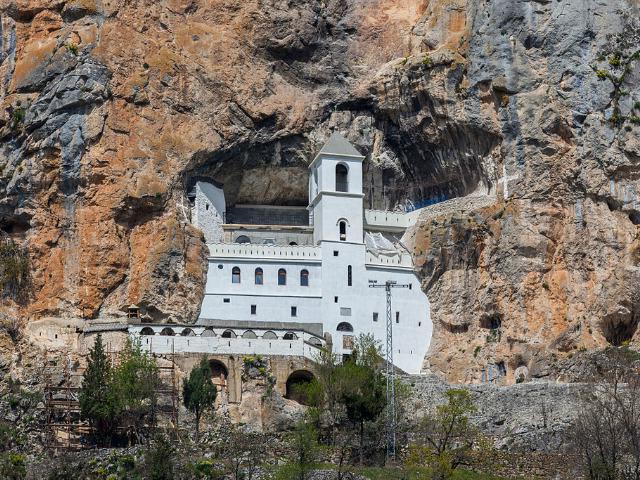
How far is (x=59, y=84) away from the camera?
268 ft

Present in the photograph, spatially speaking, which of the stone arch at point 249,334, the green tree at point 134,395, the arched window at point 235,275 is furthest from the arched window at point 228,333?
the green tree at point 134,395

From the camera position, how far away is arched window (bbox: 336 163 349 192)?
282 ft

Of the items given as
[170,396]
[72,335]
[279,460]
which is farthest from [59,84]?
[279,460]

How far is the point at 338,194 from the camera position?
85375 millimetres

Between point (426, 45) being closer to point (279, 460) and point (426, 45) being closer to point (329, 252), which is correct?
point (329, 252)

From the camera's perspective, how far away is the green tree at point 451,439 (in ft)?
221

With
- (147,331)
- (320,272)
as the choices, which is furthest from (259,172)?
A: (147,331)

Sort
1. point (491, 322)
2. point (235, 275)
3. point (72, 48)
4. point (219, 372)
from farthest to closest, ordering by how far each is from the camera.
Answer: point (491, 322)
point (235, 275)
point (72, 48)
point (219, 372)

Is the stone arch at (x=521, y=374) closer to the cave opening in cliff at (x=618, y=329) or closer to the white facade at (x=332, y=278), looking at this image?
the cave opening in cliff at (x=618, y=329)

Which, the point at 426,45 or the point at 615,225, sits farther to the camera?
the point at 426,45

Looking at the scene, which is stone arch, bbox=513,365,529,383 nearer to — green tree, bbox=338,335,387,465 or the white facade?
the white facade

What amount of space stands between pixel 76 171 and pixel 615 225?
94.9 feet

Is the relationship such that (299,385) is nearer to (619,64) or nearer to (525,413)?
(525,413)

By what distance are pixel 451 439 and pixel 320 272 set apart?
56.1 feet
